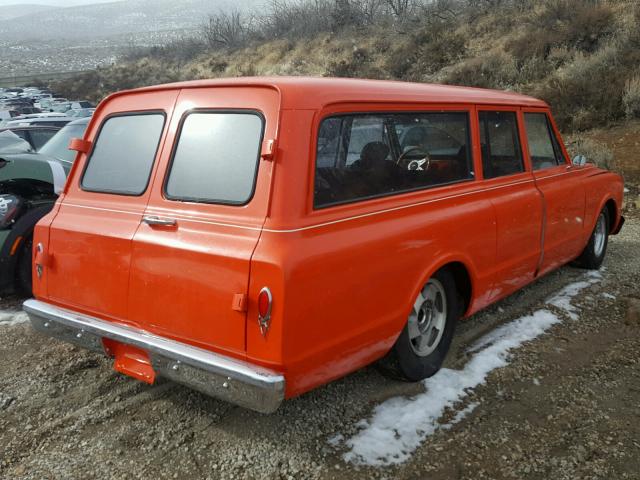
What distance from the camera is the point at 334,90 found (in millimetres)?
2910

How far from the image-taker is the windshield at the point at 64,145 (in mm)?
7038

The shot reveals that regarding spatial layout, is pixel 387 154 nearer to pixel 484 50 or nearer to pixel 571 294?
pixel 571 294

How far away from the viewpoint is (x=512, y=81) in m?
17.6

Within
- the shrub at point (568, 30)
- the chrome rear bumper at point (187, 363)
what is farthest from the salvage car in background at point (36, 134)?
the shrub at point (568, 30)

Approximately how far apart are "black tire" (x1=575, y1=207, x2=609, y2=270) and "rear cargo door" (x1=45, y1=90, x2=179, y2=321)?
4459mm

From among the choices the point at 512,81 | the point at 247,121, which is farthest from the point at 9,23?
the point at 247,121

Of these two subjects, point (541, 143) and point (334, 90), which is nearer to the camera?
point (334, 90)

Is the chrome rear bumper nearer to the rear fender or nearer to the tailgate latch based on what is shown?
the tailgate latch

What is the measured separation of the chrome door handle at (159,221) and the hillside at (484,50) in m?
12.9

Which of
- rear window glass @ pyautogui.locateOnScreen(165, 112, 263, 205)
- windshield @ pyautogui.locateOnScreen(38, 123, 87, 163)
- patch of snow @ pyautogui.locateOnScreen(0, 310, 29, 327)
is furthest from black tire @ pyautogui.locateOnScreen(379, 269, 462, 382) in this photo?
windshield @ pyautogui.locateOnScreen(38, 123, 87, 163)

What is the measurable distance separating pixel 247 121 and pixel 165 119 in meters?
0.60

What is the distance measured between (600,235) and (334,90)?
4294 mm

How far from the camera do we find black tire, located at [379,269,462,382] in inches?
134

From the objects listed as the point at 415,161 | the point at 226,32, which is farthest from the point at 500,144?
the point at 226,32
